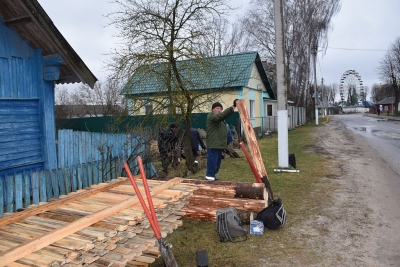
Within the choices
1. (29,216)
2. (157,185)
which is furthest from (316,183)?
(29,216)

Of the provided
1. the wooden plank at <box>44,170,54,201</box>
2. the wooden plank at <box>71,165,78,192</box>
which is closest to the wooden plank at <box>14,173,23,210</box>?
the wooden plank at <box>44,170,54,201</box>

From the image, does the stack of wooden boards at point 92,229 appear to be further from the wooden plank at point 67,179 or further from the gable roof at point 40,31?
the gable roof at point 40,31

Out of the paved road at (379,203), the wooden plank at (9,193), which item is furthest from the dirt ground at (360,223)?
the wooden plank at (9,193)

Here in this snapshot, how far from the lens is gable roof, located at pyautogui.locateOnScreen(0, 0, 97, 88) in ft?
19.2

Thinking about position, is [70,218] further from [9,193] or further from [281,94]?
[281,94]

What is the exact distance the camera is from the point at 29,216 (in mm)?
3322

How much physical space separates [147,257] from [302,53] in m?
30.6

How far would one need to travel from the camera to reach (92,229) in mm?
2895

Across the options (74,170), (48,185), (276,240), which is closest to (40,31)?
(74,170)

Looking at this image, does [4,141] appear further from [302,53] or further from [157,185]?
[302,53]

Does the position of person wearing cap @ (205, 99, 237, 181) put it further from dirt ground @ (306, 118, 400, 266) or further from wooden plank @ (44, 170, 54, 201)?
wooden plank @ (44, 170, 54, 201)

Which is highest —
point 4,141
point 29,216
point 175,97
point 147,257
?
point 175,97

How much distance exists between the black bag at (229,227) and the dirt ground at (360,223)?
0.94 m

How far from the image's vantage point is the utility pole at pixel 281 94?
914 centimetres
